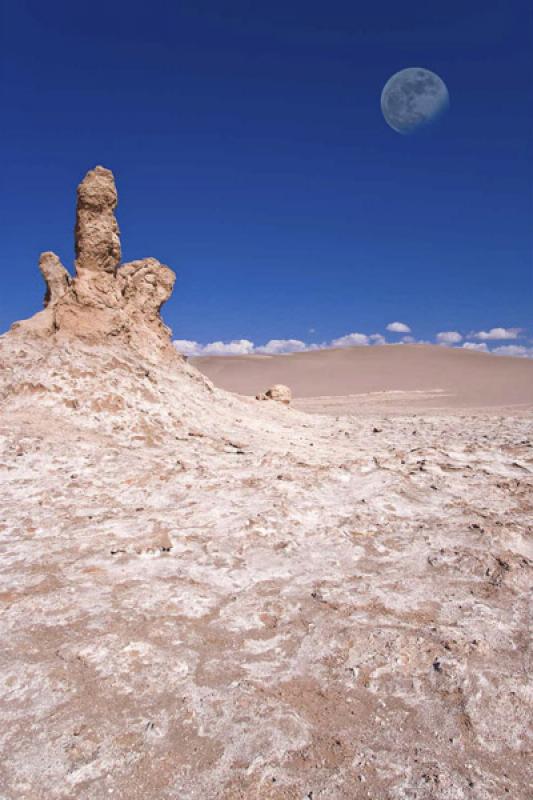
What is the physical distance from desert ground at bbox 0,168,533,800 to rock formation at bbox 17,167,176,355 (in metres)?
1.66

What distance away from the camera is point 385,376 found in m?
43.4

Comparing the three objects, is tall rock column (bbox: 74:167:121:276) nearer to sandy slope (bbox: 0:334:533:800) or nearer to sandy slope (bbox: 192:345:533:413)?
sandy slope (bbox: 0:334:533:800)

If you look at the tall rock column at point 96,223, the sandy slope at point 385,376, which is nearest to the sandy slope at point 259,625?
the tall rock column at point 96,223

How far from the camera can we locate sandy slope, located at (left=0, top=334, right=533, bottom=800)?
7.47 ft

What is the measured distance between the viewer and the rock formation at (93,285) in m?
9.87

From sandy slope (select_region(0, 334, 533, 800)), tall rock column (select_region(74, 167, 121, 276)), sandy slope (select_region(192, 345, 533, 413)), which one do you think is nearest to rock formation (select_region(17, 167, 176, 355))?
tall rock column (select_region(74, 167, 121, 276))

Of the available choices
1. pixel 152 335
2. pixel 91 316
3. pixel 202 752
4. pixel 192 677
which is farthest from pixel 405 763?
pixel 152 335

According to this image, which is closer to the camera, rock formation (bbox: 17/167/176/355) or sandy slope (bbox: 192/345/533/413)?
rock formation (bbox: 17/167/176/355)

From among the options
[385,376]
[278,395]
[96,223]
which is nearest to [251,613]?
[96,223]

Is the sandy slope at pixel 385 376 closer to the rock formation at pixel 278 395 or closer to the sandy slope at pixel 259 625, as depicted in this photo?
the rock formation at pixel 278 395

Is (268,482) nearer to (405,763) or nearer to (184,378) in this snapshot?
(405,763)

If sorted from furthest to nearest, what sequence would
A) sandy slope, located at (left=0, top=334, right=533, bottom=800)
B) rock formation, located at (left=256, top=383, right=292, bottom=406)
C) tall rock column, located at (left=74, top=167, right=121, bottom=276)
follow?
rock formation, located at (left=256, top=383, right=292, bottom=406) < tall rock column, located at (left=74, top=167, right=121, bottom=276) < sandy slope, located at (left=0, top=334, right=533, bottom=800)

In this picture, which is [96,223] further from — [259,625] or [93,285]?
[259,625]

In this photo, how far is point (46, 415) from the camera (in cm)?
820
